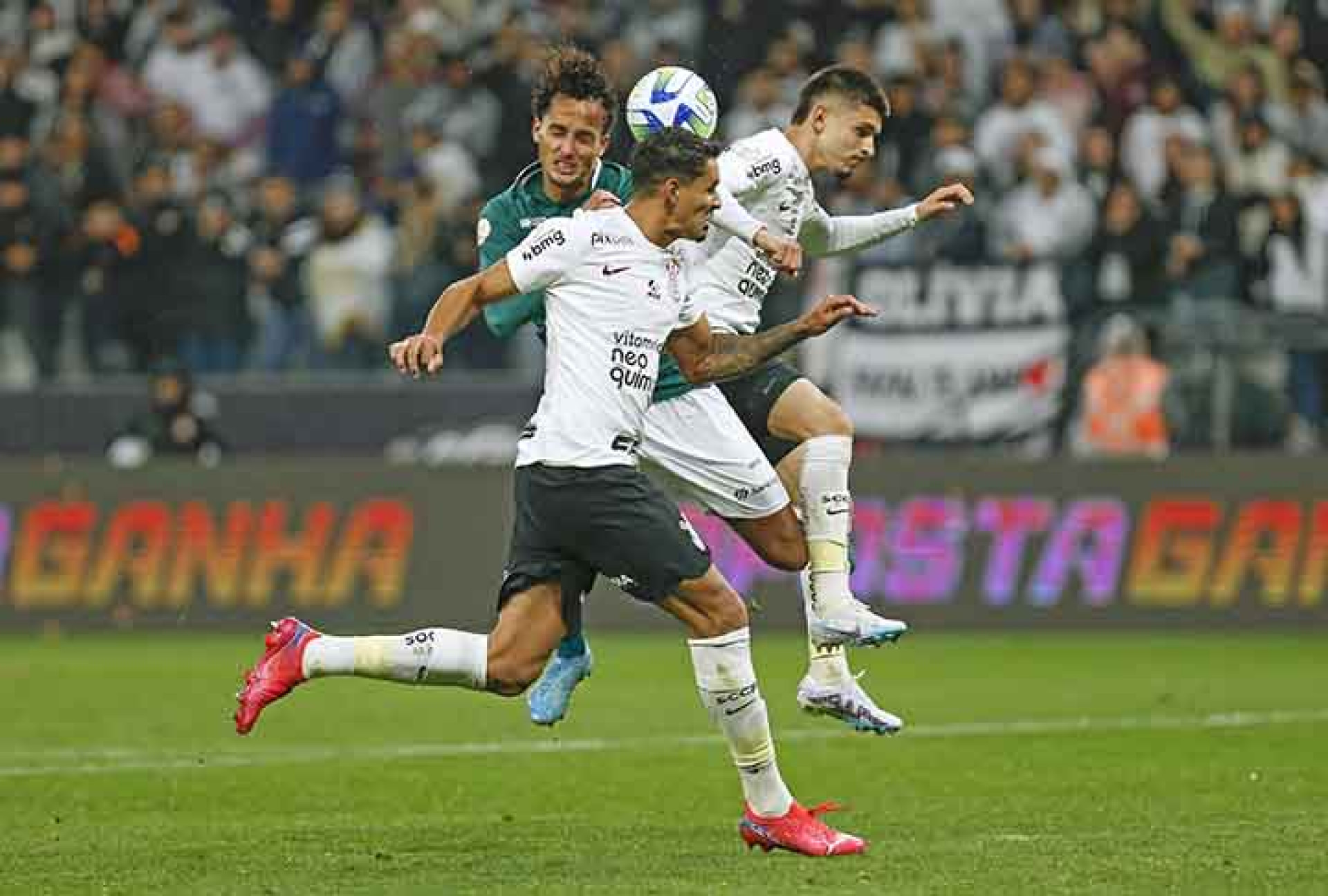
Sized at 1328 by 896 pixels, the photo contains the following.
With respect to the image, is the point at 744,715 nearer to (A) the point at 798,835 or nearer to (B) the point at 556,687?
(A) the point at 798,835

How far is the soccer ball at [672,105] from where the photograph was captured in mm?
10922

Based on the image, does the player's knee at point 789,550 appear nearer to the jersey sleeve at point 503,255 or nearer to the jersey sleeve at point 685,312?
the jersey sleeve at point 503,255

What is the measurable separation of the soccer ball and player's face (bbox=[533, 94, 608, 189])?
0.88 ft

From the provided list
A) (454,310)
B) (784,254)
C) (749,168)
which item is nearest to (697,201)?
(784,254)

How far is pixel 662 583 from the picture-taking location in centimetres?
962

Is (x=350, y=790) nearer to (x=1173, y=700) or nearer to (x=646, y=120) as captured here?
(x=646, y=120)

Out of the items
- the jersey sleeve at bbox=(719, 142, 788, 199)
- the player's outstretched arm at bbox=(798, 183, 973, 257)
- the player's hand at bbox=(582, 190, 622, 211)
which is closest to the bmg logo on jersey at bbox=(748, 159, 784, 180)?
the jersey sleeve at bbox=(719, 142, 788, 199)

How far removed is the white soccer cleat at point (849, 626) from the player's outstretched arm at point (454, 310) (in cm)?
225

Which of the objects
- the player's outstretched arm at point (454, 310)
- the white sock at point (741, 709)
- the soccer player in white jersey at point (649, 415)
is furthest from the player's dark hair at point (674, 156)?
the white sock at point (741, 709)

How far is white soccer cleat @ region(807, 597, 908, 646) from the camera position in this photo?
10875 mm

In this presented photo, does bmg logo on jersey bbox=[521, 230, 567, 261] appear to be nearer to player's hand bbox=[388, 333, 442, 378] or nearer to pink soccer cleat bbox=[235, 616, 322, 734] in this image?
player's hand bbox=[388, 333, 442, 378]

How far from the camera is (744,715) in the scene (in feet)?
32.2

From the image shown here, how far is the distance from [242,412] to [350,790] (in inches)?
376

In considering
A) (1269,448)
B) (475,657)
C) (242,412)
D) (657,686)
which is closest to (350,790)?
(475,657)
